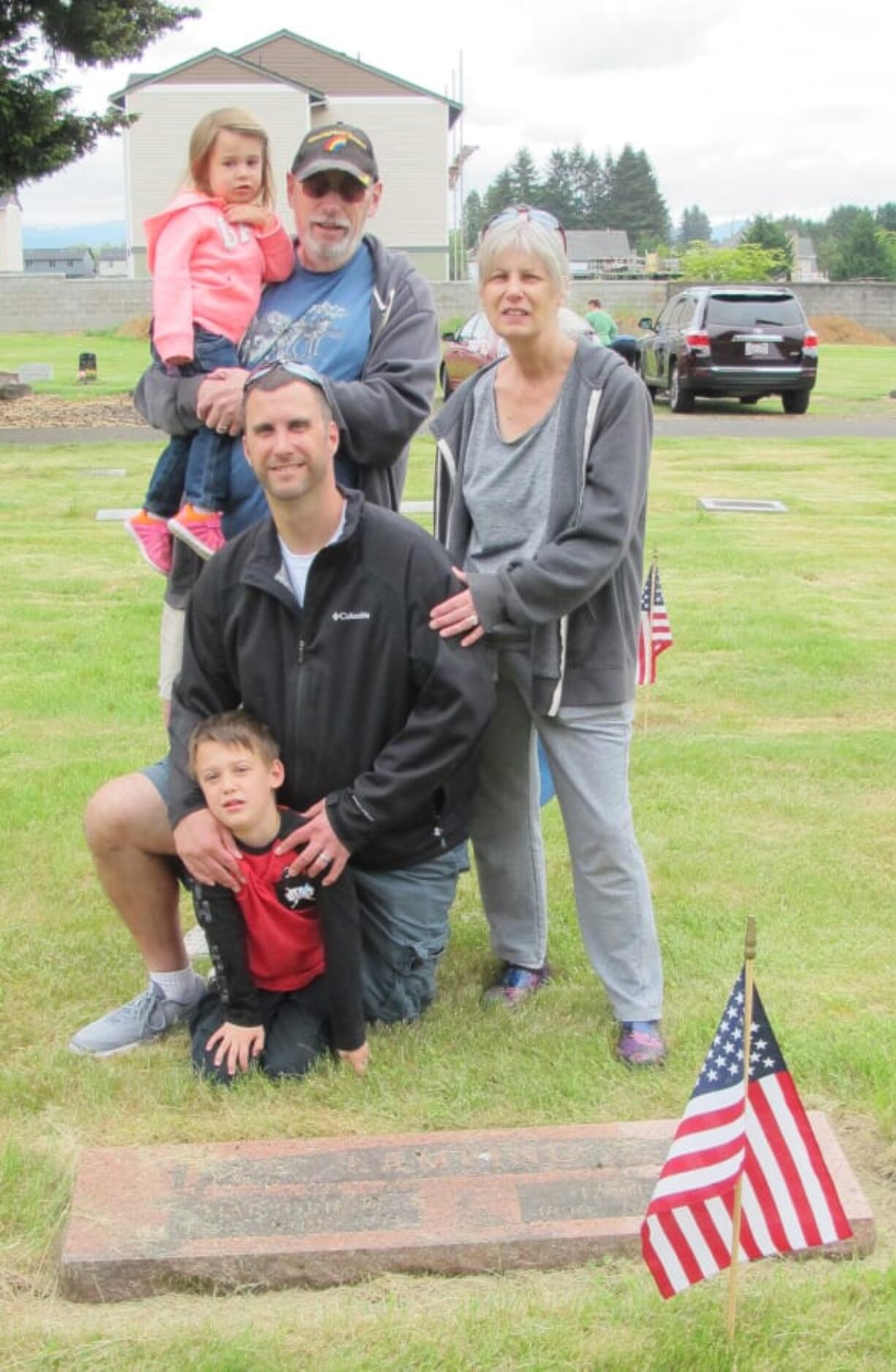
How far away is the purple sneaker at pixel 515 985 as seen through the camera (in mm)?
3990

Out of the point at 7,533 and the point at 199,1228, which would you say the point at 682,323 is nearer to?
the point at 7,533

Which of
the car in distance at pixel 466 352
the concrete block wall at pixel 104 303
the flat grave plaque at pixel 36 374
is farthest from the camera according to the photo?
the concrete block wall at pixel 104 303

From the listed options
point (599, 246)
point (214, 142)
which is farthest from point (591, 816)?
point (599, 246)

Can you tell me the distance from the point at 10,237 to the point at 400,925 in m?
95.0

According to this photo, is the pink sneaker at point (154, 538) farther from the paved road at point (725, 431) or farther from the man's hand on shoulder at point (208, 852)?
the paved road at point (725, 431)

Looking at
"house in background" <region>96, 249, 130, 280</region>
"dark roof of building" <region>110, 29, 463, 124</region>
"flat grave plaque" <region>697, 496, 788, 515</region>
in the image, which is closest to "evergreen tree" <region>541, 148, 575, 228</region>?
"house in background" <region>96, 249, 130, 280</region>

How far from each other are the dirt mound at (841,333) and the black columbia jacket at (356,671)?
4132 cm

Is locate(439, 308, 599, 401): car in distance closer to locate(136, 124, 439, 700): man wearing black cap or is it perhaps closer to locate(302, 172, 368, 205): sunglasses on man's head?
locate(136, 124, 439, 700): man wearing black cap

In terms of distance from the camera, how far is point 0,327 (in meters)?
44.8

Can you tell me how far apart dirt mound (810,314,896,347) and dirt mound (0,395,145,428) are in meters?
25.1

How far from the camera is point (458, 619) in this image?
3490mm

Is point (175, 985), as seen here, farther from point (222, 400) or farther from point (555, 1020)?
point (222, 400)

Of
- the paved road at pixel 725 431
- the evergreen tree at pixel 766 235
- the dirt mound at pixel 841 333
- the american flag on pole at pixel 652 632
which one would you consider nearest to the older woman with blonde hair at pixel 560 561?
the american flag on pole at pixel 652 632

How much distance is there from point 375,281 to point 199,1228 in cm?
224
